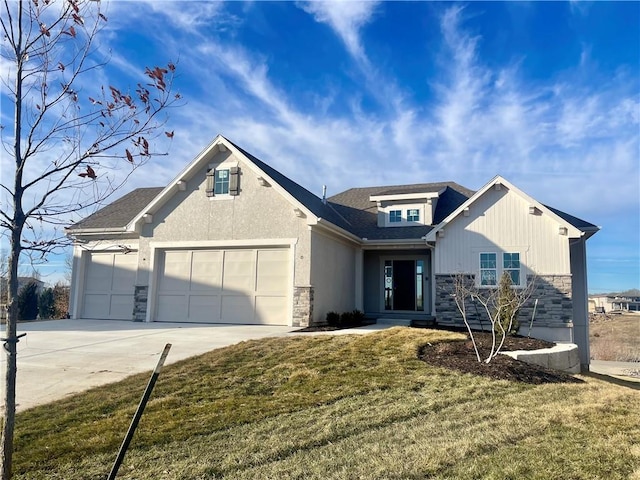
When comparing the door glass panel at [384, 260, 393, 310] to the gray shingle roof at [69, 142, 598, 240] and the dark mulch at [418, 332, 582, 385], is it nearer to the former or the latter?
the gray shingle roof at [69, 142, 598, 240]

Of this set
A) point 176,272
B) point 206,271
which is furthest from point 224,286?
point 176,272

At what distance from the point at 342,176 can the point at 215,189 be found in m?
11.5

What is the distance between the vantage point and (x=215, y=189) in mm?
15094

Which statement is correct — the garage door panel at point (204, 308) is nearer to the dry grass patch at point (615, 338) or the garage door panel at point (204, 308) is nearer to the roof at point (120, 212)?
the roof at point (120, 212)

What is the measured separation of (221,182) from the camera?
593 inches

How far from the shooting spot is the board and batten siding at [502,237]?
13982 millimetres

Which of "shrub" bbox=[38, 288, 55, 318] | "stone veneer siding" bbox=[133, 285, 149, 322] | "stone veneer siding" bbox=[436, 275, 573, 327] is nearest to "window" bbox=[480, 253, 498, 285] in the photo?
"stone veneer siding" bbox=[436, 275, 573, 327]

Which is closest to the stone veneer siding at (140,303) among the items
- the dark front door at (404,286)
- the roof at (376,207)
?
the roof at (376,207)

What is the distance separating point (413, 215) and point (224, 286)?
7913mm

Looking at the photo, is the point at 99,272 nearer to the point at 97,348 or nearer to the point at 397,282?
the point at 97,348

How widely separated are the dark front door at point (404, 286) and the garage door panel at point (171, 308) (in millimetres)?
7806

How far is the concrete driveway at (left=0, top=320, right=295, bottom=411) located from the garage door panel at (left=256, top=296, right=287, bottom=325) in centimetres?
41

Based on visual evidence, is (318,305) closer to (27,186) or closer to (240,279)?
(240,279)

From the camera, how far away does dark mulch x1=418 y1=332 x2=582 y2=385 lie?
762 centimetres
